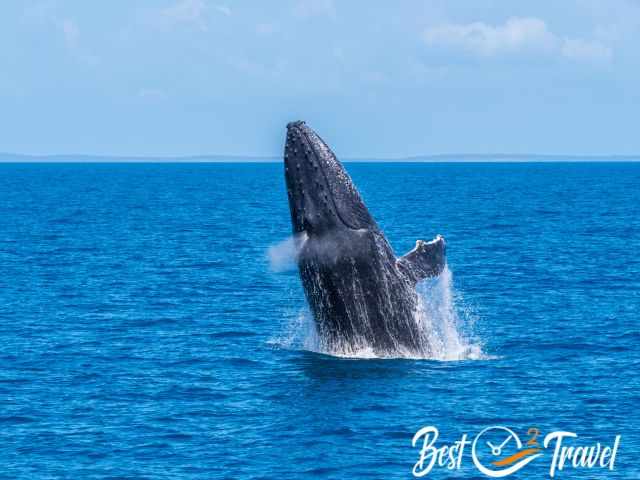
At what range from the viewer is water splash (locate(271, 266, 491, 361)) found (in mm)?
29844

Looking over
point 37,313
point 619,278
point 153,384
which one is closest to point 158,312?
point 37,313

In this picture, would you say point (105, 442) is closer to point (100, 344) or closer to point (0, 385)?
point (0, 385)

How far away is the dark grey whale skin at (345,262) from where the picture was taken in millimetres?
27859

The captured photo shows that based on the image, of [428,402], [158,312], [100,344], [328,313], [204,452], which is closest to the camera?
[204,452]

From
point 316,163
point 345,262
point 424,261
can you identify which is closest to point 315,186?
point 316,163

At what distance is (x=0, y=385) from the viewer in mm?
30109

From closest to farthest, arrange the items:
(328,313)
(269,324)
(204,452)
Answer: (204,452), (328,313), (269,324)

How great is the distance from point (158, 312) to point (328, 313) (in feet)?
50.4

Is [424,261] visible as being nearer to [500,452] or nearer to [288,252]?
[288,252]
